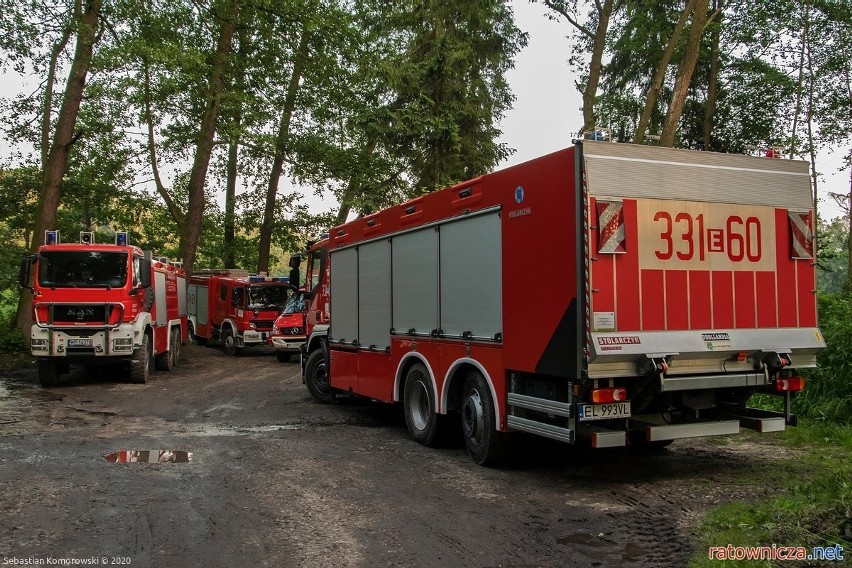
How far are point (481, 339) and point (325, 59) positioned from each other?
687 inches

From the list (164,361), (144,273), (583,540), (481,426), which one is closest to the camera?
(583,540)

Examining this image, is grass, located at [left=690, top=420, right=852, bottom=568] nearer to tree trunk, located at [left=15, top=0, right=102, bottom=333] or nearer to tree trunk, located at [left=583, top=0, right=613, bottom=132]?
tree trunk, located at [left=583, top=0, right=613, bottom=132]

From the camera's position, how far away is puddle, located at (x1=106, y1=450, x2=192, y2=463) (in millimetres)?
8234

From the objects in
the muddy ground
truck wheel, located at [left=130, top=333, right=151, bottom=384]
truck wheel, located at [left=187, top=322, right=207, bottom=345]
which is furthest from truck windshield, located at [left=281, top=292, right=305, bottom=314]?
the muddy ground

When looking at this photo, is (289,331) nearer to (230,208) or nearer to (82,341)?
(82,341)

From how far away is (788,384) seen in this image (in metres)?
7.33

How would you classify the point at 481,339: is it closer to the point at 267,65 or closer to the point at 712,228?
the point at 712,228

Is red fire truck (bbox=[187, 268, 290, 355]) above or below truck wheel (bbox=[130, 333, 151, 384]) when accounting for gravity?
above

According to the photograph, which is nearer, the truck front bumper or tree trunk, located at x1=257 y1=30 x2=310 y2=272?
the truck front bumper

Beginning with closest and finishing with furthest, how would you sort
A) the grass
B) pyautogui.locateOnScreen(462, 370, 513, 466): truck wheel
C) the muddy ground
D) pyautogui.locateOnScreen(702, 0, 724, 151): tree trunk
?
the grass < the muddy ground < pyautogui.locateOnScreen(462, 370, 513, 466): truck wheel < pyautogui.locateOnScreen(702, 0, 724, 151): tree trunk

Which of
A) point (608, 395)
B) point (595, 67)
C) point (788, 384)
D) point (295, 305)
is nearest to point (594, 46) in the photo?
point (595, 67)

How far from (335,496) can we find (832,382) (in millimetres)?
7458

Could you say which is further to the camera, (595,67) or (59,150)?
(595,67)

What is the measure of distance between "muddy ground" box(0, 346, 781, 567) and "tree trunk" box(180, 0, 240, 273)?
44.8 feet
